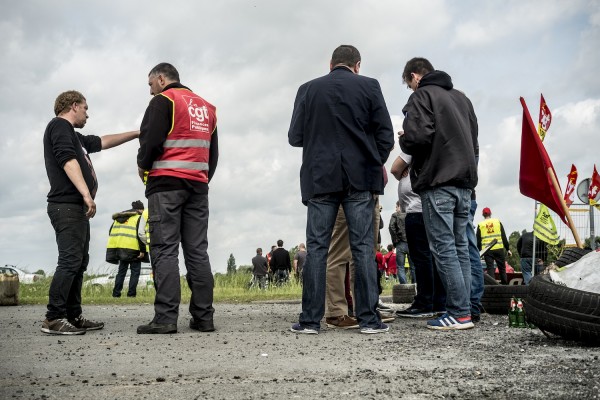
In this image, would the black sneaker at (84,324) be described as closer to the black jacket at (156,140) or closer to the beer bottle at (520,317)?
the black jacket at (156,140)

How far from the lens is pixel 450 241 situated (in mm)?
5539

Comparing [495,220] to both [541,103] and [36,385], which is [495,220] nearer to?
[541,103]

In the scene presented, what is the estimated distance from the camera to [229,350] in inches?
169

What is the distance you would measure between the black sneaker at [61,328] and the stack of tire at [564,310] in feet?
11.4

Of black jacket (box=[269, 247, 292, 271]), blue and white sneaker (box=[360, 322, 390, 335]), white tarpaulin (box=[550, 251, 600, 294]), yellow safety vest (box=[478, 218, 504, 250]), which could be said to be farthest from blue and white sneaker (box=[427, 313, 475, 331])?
black jacket (box=[269, 247, 292, 271])

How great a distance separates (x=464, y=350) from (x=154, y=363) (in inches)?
73.3

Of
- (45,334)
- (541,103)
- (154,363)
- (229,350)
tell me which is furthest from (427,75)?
(541,103)

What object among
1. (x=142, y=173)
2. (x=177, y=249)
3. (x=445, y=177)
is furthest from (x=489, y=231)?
(x=142, y=173)

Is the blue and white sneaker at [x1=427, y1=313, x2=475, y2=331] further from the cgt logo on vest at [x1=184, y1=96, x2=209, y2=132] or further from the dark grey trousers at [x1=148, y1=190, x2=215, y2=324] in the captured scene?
the cgt logo on vest at [x1=184, y1=96, x2=209, y2=132]

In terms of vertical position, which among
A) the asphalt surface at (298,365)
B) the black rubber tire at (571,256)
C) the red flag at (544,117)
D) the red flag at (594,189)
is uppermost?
the red flag at (544,117)

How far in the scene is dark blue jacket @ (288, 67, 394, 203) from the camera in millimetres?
5254

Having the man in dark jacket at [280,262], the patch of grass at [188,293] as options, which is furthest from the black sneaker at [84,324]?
the man in dark jacket at [280,262]

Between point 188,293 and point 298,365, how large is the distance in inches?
384

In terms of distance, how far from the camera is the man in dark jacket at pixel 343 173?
5242 mm
